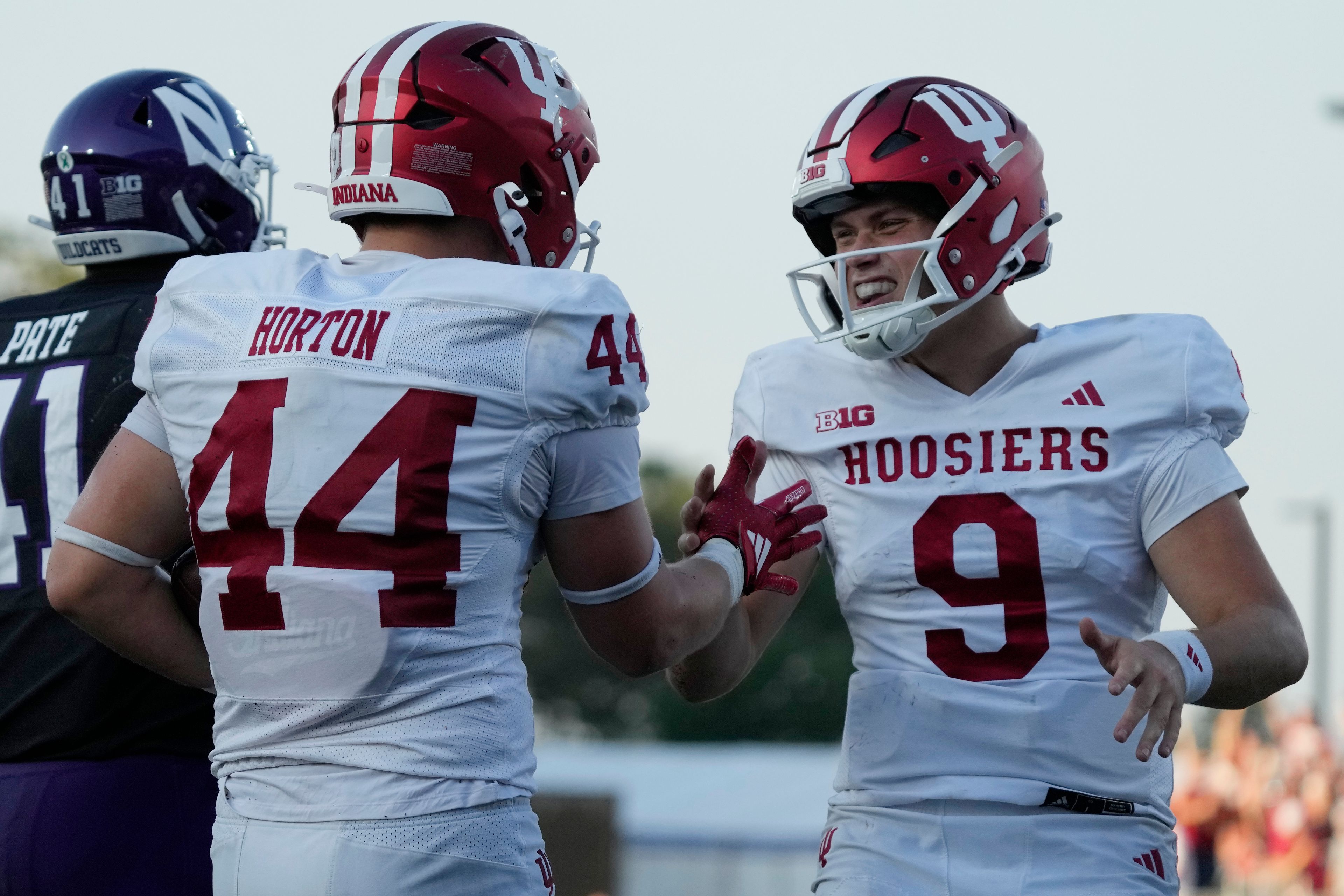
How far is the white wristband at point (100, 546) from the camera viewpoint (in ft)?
9.01

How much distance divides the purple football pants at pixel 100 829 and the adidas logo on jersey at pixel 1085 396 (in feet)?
6.61

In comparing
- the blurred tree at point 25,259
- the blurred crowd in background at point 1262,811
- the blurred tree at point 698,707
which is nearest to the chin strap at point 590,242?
the blurred crowd in background at point 1262,811

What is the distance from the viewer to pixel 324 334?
2.54 m

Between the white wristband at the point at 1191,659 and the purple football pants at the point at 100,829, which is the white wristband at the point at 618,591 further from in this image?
the purple football pants at the point at 100,829

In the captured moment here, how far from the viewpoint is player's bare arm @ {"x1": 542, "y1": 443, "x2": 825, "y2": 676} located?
2.65m

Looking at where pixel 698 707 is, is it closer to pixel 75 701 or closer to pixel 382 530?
pixel 75 701

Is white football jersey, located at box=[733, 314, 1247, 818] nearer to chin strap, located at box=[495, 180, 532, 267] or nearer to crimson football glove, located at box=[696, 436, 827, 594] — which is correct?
crimson football glove, located at box=[696, 436, 827, 594]

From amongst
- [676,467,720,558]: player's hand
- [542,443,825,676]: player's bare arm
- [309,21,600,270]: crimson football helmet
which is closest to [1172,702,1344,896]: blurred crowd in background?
[676,467,720,558]: player's hand

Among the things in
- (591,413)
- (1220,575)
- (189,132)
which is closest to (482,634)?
(591,413)

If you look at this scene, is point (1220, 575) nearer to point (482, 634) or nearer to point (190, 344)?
point (482, 634)

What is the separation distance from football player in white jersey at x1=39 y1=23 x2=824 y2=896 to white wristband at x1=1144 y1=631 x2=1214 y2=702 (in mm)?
854

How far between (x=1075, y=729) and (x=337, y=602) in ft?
5.00

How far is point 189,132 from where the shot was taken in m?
3.79

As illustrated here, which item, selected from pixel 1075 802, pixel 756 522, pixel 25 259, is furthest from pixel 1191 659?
pixel 25 259
